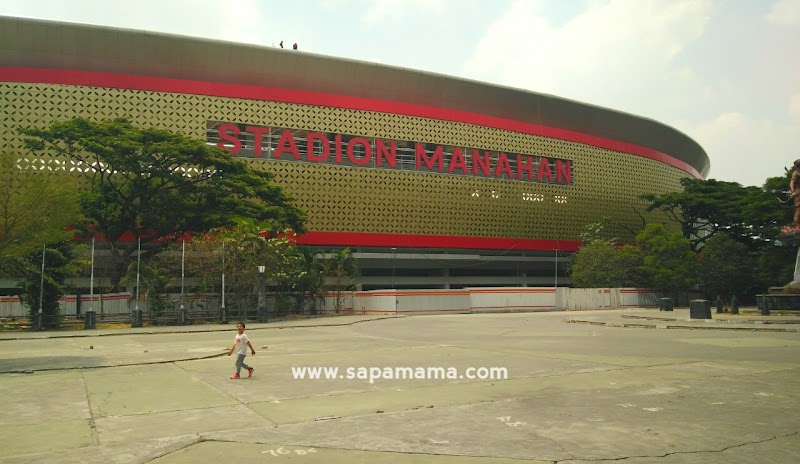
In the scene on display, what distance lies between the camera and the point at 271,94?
53250 millimetres

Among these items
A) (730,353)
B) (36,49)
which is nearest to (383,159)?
(36,49)

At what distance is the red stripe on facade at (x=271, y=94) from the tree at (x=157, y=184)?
1008cm

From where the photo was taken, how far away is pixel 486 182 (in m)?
61.4

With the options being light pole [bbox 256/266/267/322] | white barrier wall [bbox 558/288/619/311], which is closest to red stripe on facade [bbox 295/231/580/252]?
white barrier wall [bbox 558/288/619/311]

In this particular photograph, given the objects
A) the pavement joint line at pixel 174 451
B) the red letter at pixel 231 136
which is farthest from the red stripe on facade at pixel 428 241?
the pavement joint line at pixel 174 451

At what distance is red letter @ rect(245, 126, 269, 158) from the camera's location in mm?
52312

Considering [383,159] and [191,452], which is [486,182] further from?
[191,452]

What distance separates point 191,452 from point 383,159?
2005 inches

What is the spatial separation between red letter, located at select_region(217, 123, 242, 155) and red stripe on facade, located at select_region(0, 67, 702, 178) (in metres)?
2.54

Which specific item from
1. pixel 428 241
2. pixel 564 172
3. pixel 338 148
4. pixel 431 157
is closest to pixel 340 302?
pixel 428 241

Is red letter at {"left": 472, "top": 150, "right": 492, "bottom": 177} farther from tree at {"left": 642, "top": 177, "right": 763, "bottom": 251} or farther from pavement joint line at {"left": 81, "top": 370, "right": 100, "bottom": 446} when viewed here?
pavement joint line at {"left": 81, "top": 370, "right": 100, "bottom": 446}

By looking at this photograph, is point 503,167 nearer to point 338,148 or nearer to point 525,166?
point 525,166

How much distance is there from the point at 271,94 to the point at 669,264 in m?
36.3

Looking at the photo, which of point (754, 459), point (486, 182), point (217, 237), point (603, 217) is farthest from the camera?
point (603, 217)
